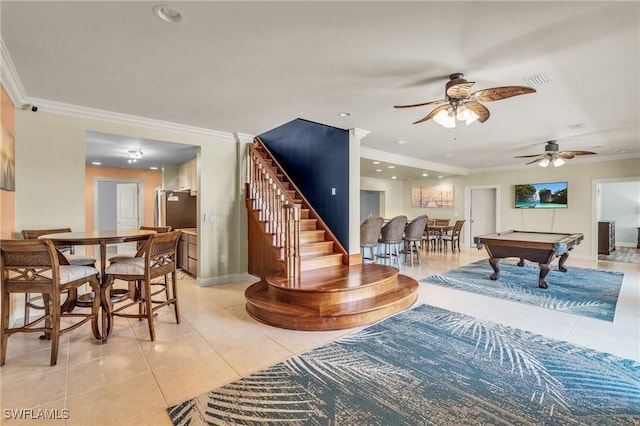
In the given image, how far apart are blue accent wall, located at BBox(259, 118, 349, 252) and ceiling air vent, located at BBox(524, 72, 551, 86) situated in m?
2.46

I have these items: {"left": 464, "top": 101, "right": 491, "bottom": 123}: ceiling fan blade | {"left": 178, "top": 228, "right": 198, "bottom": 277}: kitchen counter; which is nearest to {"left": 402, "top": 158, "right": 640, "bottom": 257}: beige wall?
{"left": 464, "top": 101, "right": 491, "bottom": 123}: ceiling fan blade

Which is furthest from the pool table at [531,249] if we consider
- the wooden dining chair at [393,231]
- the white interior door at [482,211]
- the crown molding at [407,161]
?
the white interior door at [482,211]

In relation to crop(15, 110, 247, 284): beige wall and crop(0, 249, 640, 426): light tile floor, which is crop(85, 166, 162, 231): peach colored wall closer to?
crop(15, 110, 247, 284): beige wall

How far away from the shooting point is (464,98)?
9.43 feet

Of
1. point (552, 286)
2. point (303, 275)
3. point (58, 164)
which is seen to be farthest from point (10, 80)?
point (552, 286)

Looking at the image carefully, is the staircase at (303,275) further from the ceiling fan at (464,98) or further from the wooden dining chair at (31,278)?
Answer: the ceiling fan at (464,98)

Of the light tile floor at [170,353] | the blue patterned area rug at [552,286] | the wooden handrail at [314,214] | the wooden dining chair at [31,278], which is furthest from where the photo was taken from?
the wooden handrail at [314,214]

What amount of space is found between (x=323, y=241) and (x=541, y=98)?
3.50m

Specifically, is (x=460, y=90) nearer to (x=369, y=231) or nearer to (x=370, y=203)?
(x=369, y=231)

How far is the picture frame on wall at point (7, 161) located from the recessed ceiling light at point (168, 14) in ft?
6.81

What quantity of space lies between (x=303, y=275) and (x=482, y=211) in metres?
8.08

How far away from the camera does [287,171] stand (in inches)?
239

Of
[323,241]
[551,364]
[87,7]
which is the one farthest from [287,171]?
[551,364]

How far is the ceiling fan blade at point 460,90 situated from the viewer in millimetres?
2682
